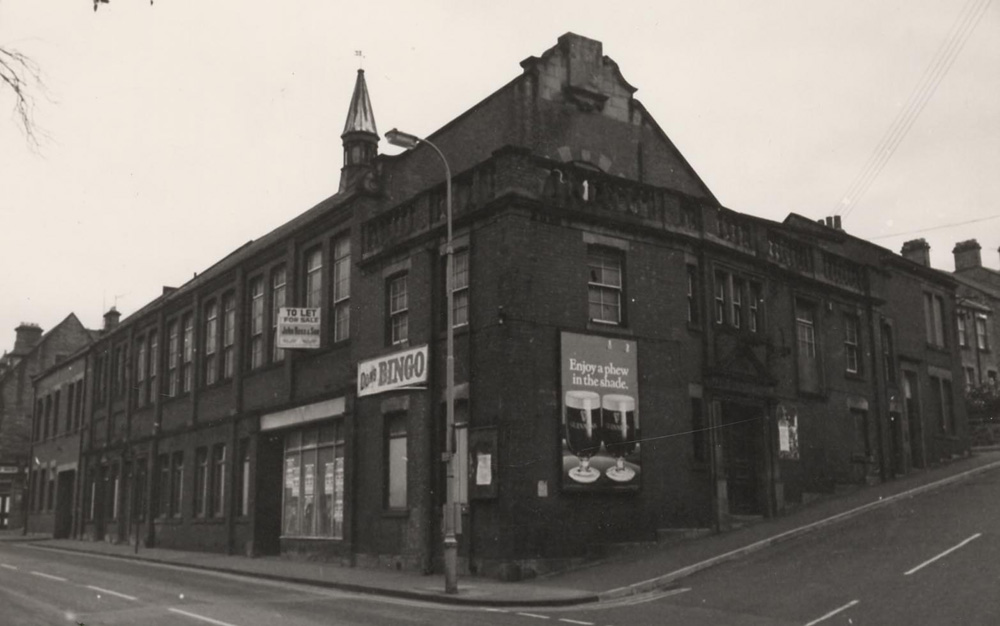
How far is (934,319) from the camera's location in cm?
3694

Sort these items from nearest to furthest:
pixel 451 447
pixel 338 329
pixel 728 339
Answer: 1. pixel 451 447
2. pixel 728 339
3. pixel 338 329

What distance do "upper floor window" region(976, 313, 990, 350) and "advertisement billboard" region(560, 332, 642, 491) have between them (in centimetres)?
3362

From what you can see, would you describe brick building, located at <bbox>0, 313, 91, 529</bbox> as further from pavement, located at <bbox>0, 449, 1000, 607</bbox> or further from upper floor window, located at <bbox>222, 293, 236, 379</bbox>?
pavement, located at <bbox>0, 449, 1000, 607</bbox>

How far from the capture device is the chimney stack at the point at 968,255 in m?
59.0

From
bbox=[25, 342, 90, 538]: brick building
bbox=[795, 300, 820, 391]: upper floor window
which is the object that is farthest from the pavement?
bbox=[25, 342, 90, 538]: brick building

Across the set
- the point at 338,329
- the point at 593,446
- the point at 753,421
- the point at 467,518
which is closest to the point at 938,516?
the point at 753,421

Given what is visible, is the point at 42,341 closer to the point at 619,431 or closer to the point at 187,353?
the point at 187,353

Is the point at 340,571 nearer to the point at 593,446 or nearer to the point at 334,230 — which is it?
the point at 593,446

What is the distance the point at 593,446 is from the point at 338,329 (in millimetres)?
9964

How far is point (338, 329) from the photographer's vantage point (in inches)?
1095

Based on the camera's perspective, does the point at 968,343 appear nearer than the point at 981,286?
Yes

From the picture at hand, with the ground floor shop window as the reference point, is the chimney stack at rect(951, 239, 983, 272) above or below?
above

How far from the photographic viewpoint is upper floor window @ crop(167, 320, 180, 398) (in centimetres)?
3866

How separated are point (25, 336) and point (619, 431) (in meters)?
63.1
